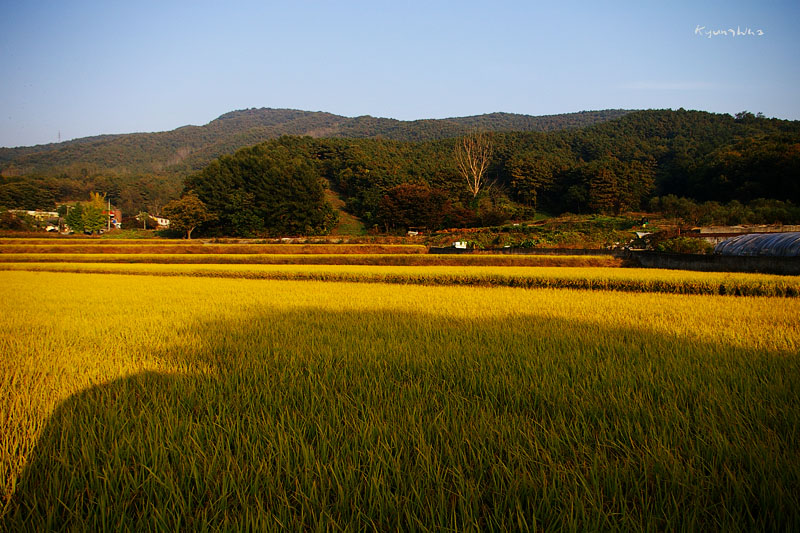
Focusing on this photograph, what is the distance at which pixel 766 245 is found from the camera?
1235cm

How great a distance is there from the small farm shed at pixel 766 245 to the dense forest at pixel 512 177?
18411mm

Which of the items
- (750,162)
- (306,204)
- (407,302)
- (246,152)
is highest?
(246,152)

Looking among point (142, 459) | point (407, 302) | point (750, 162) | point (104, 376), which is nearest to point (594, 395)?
point (142, 459)

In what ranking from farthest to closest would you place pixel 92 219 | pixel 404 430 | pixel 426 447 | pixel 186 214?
pixel 92 219 → pixel 186 214 → pixel 404 430 → pixel 426 447

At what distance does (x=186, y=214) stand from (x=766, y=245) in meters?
55.3

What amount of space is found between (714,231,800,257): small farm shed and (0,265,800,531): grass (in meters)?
10.1

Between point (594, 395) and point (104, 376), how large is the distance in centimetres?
358

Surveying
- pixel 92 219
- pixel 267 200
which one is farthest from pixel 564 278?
pixel 92 219

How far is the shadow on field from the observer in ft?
4.28

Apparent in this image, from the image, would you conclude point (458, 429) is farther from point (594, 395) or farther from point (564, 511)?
point (594, 395)

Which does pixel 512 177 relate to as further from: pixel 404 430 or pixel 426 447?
pixel 426 447

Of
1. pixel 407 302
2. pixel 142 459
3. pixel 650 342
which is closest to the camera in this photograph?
pixel 142 459

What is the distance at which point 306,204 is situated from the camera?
53.8 m

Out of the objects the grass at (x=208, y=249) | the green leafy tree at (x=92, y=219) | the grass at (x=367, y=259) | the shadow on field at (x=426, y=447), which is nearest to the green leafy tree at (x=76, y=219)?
the green leafy tree at (x=92, y=219)
